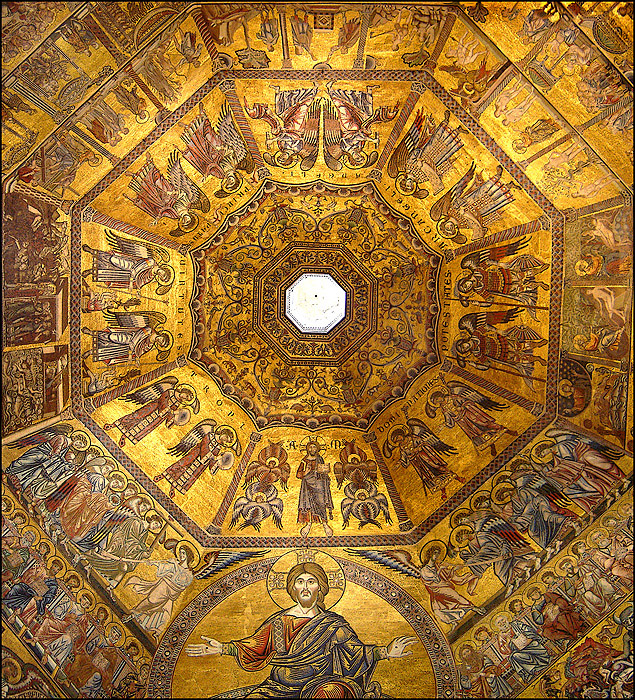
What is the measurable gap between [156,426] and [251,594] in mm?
3578

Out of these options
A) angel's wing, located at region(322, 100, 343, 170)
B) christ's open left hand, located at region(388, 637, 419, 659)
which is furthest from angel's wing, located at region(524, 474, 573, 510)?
angel's wing, located at region(322, 100, 343, 170)

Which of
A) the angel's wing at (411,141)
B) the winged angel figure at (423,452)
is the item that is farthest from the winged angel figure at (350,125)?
the winged angel figure at (423,452)

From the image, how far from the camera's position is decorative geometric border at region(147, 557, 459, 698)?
396 inches

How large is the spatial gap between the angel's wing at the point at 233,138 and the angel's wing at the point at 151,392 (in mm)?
4372

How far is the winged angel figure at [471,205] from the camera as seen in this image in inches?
413

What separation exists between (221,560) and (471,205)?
8016 mm

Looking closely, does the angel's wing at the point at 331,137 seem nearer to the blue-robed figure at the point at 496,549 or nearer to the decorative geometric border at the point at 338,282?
the decorative geometric border at the point at 338,282

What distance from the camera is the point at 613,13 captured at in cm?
808

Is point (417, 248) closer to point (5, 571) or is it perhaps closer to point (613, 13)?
point (613, 13)

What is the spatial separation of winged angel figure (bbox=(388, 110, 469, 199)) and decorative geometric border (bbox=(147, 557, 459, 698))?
717 centimetres

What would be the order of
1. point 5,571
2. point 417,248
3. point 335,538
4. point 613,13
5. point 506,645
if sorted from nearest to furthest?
point 613,13 < point 5,571 < point 506,645 < point 335,538 < point 417,248

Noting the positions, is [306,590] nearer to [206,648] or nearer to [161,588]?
[206,648]

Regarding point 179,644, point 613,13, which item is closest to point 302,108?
point 613,13

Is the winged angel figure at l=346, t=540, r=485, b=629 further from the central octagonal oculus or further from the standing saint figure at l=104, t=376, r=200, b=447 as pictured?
the central octagonal oculus
